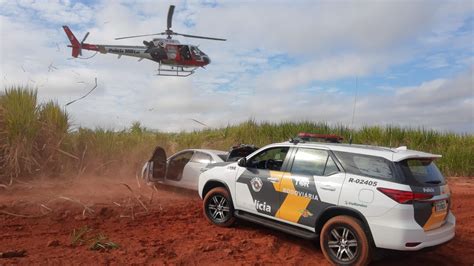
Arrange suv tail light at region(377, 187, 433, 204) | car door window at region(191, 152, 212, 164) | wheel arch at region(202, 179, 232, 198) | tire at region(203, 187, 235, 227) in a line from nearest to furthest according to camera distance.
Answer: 1. suv tail light at region(377, 187, 433, 204)
2. tire at region(203, 187, 235, 227)
3. wheel arch at region(202, 179, 232, 198)
4. car door window at region(191, 152, 212, 164)

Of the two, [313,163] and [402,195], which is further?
[313,163]

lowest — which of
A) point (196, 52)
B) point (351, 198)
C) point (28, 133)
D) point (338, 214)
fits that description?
point (338, 214)

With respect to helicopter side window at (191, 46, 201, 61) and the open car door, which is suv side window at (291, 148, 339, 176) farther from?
helicopter side window at (191, 46, 201, 61)

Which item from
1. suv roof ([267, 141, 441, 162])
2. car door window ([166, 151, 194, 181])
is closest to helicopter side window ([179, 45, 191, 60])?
car door window ([166, 151, 194, 181])

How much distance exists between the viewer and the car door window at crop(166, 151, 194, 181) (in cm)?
1192

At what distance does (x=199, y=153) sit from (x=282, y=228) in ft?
17.3

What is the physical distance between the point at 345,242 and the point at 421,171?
151 centimetres

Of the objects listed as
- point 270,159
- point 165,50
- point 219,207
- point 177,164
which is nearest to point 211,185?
point 219,207

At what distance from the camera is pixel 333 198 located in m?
5.98

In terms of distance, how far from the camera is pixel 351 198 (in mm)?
5766

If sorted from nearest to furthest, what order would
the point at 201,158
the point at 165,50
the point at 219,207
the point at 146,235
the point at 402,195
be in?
the point at 402,195, the point at 146,235, the point at 219,207, the point at 201,158, the point at 165,50

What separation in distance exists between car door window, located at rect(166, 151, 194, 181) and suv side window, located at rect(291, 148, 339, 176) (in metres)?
5.53

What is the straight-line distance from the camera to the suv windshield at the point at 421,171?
563 cm

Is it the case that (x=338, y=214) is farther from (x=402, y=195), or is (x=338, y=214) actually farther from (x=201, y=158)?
(x=201, y=158)
